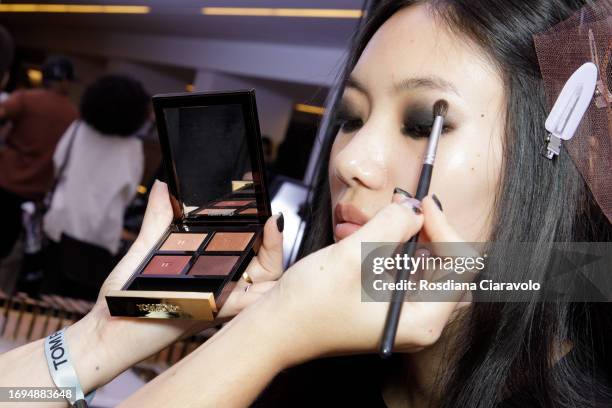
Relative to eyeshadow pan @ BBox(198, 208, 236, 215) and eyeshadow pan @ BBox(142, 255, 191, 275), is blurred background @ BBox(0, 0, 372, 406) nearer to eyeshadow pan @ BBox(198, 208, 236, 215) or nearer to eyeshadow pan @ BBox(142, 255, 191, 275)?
eyeshadow pan @ BBox(198, 208, 236, 215)

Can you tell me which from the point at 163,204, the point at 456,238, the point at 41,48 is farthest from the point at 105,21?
the point at 456,238

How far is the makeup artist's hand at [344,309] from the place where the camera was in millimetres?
500

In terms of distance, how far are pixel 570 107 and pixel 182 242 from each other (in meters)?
0.57

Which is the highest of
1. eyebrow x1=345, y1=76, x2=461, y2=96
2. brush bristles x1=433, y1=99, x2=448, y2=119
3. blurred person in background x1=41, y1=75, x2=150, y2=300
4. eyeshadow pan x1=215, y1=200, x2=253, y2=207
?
eyebrow x1=345, y1=76, x2=461, y2=96

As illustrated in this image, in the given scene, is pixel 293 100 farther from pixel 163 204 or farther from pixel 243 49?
pixel 163 204

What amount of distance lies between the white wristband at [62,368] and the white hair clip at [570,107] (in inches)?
26.1

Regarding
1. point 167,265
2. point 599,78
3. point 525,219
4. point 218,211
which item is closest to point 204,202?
point 218,211

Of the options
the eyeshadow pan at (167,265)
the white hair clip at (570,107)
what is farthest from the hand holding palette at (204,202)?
the white hair clip at (570,107)

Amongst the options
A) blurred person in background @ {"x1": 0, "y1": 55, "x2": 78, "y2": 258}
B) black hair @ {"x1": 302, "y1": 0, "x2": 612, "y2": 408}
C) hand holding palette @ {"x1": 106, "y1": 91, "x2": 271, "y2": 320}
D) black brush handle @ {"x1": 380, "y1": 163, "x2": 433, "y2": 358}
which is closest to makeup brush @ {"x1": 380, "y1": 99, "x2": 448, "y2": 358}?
black brush handle @ {"x1": 380, "y1": 163, "x2": 433, "y2": 358}

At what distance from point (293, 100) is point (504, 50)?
5385mm

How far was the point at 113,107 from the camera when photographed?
197cm

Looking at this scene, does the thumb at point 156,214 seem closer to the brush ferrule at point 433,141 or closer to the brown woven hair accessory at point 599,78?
the brush ferrule at point 433,141

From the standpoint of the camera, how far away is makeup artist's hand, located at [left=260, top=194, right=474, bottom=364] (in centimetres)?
50

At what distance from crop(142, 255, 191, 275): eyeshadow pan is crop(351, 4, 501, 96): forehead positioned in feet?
1.18
